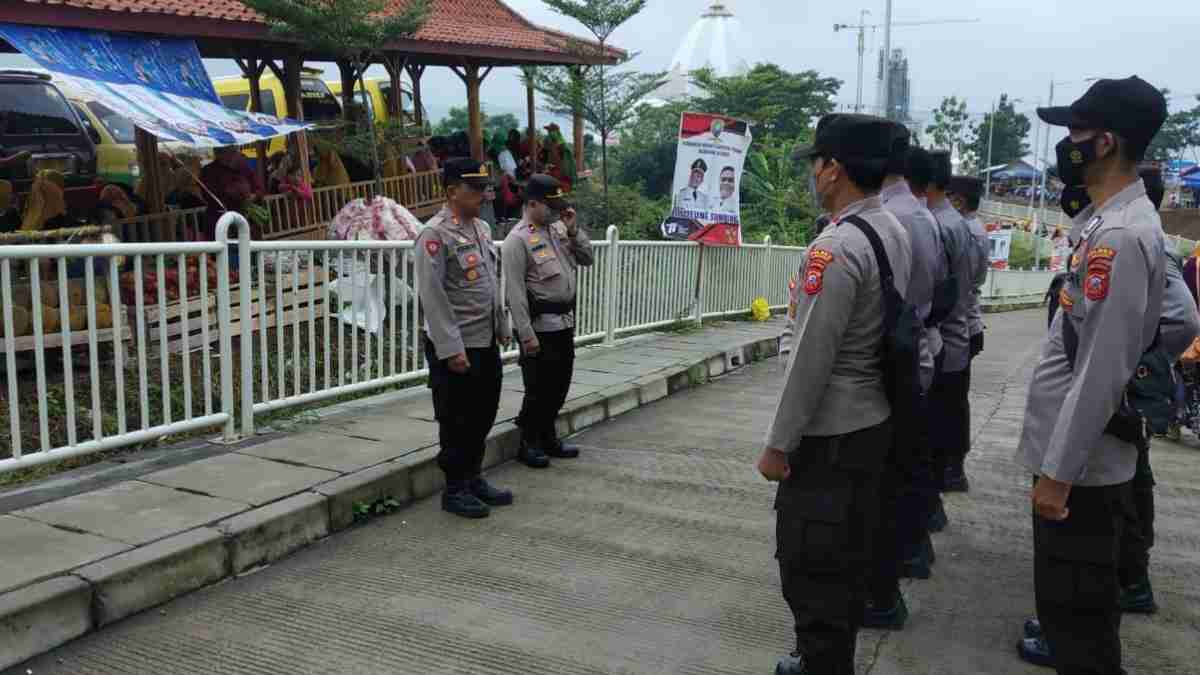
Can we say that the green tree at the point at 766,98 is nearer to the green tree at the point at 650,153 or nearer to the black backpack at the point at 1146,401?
the green tree at the point at 650,153

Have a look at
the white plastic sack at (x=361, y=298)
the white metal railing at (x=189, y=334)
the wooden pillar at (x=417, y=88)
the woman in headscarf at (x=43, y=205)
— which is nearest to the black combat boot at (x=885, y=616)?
the white metal railing at (x=189, y=334)

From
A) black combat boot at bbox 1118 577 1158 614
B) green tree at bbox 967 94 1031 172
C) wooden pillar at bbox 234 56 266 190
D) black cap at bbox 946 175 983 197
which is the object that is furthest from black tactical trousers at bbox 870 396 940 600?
green tree at bbox 967 94 1031 172

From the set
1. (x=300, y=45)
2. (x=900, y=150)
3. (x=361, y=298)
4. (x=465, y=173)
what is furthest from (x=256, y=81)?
(x=900, y=150)

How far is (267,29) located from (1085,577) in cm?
1117

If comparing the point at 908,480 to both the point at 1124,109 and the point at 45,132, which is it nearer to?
the point at 1124,109

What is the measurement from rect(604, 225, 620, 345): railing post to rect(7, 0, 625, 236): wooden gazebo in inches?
182

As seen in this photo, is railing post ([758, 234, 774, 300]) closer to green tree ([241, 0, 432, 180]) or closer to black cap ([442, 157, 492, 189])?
green tree ([241, 0, 432, 180])

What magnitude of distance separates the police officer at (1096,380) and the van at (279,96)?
14298 millimetres

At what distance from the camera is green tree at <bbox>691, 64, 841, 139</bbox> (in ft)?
115

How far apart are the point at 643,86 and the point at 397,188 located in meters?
6.82

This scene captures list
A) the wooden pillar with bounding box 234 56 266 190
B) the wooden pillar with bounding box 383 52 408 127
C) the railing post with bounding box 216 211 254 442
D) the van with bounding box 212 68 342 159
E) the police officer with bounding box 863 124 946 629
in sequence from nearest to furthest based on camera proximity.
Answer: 1. the police officer with bounding box 863 124 946 629
2. the railing post with bounding box 216 211 254 442
3. the wooden pillar with bounding box 234 56 266 190
4. the wooden pillar with bounding box 383 52 408 127
5. the van with bounding box 212 68 342 159

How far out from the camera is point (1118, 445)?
106 inches

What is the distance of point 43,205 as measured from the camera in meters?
8.07

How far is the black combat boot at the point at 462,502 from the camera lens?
4.85 meters
